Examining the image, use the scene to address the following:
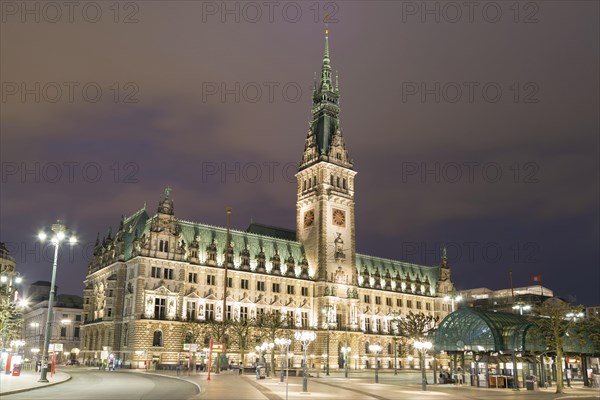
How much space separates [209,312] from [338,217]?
36.1 metres

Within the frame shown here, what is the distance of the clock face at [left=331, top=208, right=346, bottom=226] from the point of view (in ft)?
410

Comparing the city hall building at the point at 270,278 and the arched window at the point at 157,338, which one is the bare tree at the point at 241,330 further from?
the arched window at the point at 157,338

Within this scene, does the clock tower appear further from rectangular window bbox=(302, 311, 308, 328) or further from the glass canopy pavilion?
the glass canopy pavilion

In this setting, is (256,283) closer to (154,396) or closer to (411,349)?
(411,349)

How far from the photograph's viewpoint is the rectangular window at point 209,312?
345ft

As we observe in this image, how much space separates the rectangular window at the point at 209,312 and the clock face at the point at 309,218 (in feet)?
100

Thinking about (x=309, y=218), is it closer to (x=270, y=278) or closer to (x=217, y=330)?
(x=270, y=278)

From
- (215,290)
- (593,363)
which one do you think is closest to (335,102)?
(215,290)

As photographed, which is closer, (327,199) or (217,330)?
(217,330)

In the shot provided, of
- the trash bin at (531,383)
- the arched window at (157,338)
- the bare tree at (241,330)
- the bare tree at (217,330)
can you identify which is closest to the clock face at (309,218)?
the bare tree at (241,330)

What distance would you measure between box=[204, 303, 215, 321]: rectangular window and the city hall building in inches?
7.2

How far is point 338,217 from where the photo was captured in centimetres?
12575

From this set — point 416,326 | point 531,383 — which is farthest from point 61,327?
point 531,383

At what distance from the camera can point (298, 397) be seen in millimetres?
37750
